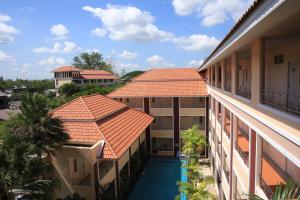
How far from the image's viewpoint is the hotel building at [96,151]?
16641 millimetres

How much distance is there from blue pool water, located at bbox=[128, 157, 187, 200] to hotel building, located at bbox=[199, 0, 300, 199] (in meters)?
→ 6.76

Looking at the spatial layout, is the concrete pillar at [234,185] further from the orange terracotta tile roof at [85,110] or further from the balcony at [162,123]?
the balcony at [162,123]

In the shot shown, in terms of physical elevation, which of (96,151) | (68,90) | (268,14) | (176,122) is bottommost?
(176,122)

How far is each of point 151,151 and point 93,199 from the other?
15.2 metres

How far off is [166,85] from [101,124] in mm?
14642

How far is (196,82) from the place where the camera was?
1277 inches

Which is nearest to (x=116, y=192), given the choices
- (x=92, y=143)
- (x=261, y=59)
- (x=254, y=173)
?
(x=92, y=143)

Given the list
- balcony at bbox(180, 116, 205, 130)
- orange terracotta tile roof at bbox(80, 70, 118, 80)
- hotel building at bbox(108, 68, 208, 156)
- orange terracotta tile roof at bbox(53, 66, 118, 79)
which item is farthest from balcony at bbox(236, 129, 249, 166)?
orange terracotta tile roof at bbox(80, 70, 118, 80)

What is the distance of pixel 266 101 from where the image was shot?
871cm

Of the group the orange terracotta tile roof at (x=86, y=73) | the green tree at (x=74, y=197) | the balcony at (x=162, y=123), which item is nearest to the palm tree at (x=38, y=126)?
the green tree at (x=74, y=197)

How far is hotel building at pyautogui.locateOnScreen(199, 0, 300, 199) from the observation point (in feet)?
19.5

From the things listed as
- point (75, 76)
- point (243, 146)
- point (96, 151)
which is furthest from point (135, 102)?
point (75, 76)

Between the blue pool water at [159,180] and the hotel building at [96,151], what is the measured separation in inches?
46.3

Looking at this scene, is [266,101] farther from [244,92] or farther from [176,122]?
[176,122]
